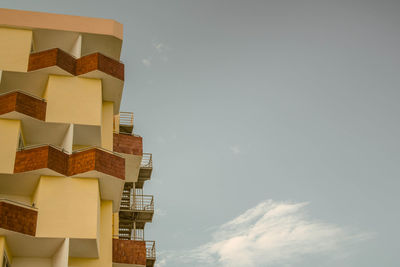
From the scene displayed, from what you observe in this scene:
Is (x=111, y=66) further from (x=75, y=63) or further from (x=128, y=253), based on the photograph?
(x=128, y=253)

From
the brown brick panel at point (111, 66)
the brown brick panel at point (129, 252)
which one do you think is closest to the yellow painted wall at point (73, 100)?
the brown brick panel at point (111, 66)

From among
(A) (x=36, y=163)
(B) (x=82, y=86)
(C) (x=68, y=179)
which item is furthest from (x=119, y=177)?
(B) (x=82, y=86)

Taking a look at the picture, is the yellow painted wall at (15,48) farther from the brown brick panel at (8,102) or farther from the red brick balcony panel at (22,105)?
the red brick balcony panel at (22,105)

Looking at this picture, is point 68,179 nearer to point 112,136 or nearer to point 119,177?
point 119,177

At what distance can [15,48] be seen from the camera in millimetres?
24047

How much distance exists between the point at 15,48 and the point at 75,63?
→ 3031 millimetres

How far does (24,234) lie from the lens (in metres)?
18.3

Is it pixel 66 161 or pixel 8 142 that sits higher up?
pixel 8 142

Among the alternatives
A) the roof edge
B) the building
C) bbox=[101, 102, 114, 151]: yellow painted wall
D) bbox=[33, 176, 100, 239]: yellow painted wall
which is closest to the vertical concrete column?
the building

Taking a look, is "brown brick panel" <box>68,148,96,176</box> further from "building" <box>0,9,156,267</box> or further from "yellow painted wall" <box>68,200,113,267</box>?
"yellow painted wall" <box>68,200,113,267</box>

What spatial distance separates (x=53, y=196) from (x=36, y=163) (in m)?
1.59

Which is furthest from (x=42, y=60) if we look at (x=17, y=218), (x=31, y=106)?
(x=17, y=218)

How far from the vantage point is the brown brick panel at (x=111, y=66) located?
2434cm

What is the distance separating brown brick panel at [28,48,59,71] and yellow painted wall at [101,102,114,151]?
13.0 feet
